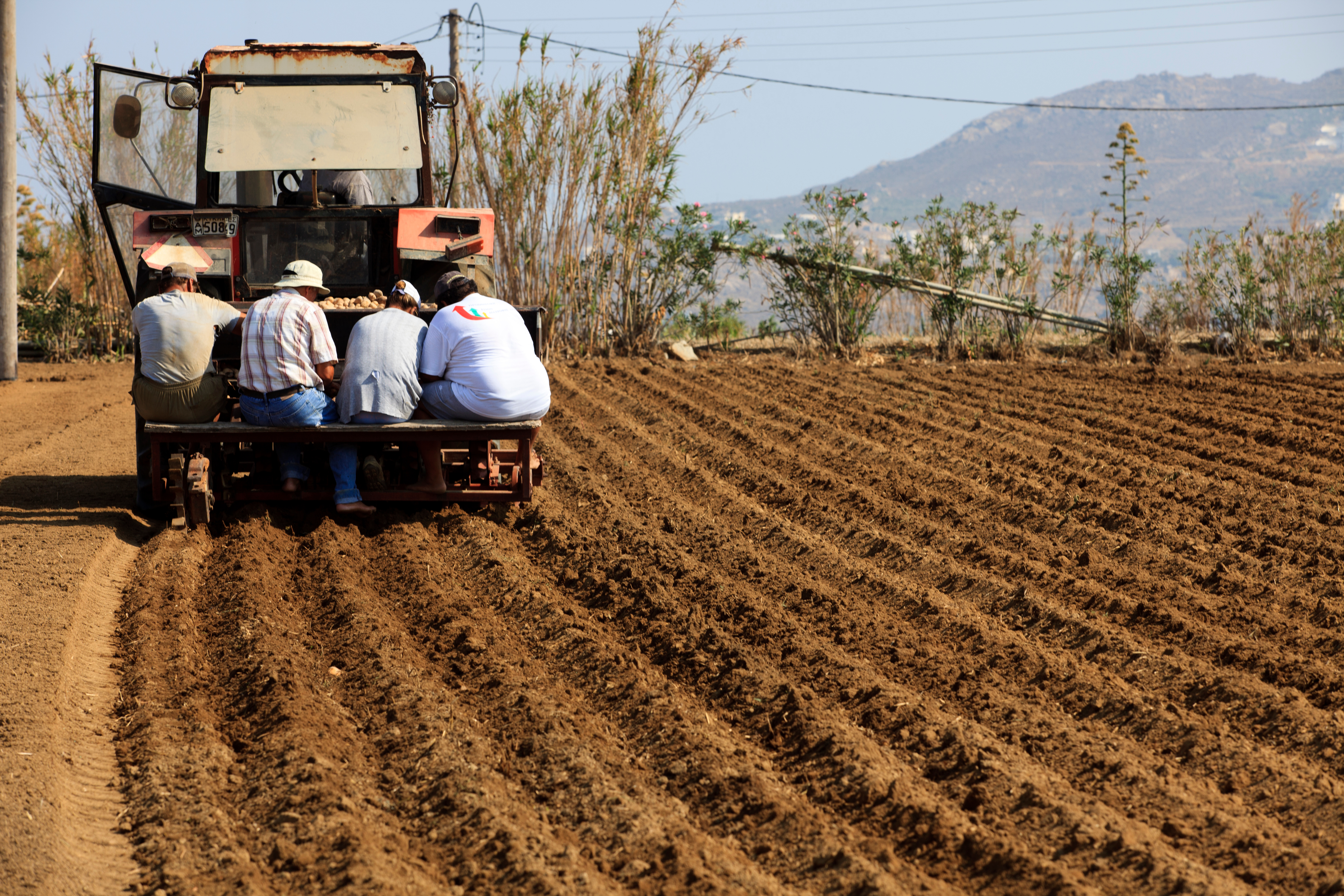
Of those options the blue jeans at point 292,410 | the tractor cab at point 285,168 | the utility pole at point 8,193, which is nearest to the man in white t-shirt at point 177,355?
the blue jeans at point 292,410

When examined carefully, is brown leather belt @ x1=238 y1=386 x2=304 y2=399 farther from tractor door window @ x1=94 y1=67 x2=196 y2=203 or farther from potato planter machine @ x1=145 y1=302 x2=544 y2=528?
tractor door window @ x1=94 y1=67 x2=196 y2=203

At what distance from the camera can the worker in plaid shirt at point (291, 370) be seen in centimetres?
568

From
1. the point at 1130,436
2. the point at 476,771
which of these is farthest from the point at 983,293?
the point at 476,771

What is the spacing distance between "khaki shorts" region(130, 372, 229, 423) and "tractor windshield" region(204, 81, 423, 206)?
5.42 feet

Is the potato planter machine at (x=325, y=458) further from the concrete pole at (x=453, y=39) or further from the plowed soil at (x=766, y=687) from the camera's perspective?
the concrete pole at (x=453, y=39)

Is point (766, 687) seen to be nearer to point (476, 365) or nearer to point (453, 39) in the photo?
point (476, 365)

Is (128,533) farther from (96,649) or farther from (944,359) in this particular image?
(944,359)

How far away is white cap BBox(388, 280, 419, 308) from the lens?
236 inches

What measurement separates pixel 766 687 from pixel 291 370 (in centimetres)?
303

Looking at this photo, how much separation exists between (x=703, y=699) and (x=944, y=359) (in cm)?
947

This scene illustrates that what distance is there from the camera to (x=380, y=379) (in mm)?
5773

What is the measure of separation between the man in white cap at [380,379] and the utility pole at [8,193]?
7.54 meters

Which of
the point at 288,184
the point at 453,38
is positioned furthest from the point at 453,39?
the point at 288,184

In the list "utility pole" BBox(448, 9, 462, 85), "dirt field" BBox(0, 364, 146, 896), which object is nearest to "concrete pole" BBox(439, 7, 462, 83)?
"utility pole" BBox(448, 9, 462, 85)
